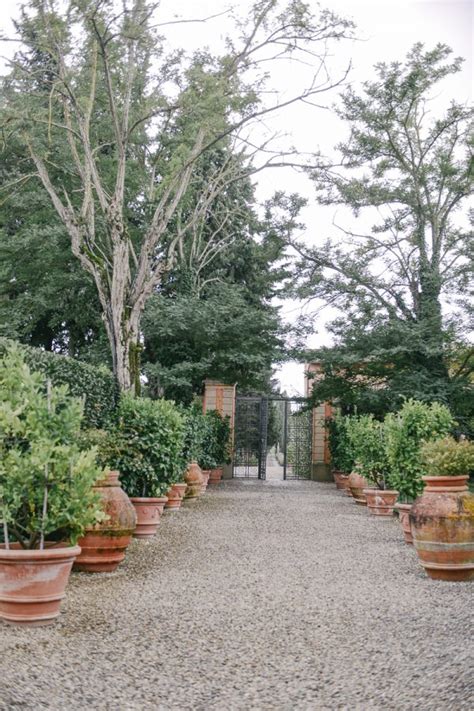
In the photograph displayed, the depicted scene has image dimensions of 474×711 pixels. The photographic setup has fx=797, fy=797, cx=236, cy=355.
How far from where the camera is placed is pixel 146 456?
9.13m

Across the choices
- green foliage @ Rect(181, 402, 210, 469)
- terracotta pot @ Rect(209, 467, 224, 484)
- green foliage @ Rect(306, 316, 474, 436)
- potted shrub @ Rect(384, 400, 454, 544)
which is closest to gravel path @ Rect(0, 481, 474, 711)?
potted shrub @ Rect(384, 400, 454, 544)

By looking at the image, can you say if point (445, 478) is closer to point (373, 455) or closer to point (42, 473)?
point (42, 473)

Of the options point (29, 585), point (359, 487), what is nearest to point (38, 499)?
point (29, 585)

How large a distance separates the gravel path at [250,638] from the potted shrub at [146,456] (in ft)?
2.87

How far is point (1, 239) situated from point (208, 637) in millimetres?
15639

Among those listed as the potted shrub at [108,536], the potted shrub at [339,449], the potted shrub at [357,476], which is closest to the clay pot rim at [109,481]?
the potted shrub at [108,536]

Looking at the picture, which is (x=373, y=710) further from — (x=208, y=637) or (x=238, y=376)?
(x=238, y=376)

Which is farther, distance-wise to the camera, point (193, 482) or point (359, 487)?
point (359, 487)

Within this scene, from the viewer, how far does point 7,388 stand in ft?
17.5

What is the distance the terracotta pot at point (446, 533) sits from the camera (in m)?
6.23

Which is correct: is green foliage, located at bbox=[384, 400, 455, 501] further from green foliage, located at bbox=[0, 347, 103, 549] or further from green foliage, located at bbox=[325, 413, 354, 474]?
green foliage, located at bbox=[325, 413, 354, 474]

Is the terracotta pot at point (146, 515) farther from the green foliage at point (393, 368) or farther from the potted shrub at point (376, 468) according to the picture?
the green foliage at point (393, 368)

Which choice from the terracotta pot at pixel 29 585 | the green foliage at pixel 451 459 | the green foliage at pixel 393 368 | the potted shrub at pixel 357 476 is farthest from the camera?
the green foliage at pixel 393 368

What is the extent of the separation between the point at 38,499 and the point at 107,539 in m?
1.60
